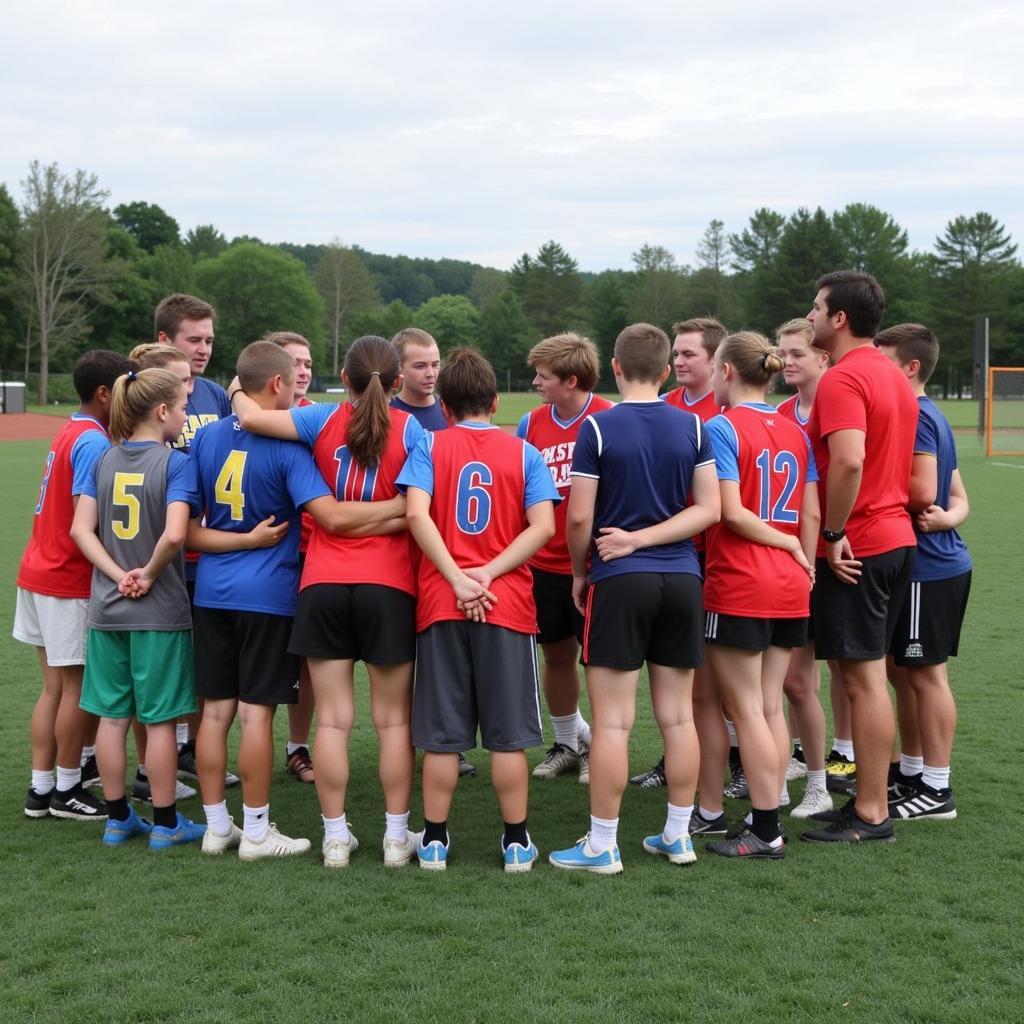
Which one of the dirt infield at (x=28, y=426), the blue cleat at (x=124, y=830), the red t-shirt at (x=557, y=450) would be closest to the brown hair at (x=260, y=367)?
the red t-shirt at (x=557, y=450)

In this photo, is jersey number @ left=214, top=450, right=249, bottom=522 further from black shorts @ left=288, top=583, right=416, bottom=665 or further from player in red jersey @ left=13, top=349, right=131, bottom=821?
player in red jersey @ left=13, top=349, right=131, bottom=821

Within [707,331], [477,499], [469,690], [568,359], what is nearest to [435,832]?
[469,690]

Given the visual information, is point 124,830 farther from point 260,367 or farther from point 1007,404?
point 1007,404

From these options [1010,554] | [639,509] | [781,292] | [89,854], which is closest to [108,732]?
[89,854]

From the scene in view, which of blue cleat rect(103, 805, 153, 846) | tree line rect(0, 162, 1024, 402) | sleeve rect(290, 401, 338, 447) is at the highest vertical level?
tree line rect(0, 162, 1024, 402)

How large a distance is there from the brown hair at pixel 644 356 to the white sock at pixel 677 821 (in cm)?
175

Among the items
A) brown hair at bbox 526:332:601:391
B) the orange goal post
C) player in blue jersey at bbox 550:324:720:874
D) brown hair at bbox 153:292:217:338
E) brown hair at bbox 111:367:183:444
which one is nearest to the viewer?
player in blue jersey at bbox 550:324:720:874

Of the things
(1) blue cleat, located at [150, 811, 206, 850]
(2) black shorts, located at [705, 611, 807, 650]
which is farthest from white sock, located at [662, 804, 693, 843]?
(1) blue cleat, located at [150, 811, 206, 850]

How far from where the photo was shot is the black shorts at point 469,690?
4.21 meters

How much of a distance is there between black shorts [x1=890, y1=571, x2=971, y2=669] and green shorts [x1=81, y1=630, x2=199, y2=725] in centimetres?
326

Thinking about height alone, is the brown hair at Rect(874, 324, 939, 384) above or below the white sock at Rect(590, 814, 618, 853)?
above

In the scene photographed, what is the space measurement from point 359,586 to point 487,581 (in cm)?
52

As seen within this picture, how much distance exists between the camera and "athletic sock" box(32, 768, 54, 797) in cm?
500

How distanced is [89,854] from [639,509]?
2.76 metres
